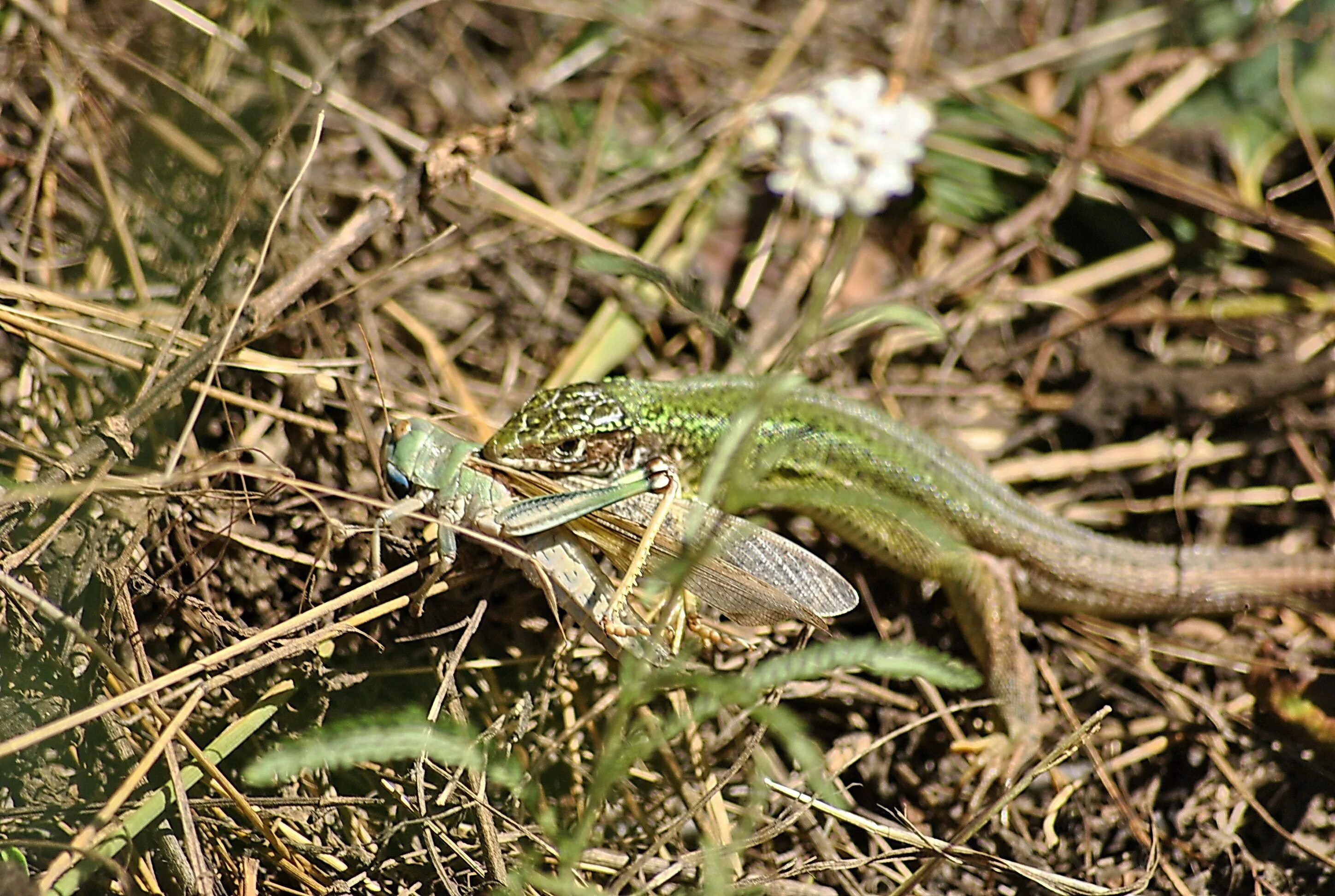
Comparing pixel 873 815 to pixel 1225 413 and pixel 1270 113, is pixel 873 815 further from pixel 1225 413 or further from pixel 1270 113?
pixel 1270 113

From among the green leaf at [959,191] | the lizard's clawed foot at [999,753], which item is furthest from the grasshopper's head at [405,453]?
the green leaf at [959,191]

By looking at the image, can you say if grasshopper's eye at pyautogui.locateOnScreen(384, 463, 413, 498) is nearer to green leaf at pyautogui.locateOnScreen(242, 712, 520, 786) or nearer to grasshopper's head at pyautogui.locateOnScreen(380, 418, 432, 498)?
grasshopper's head at pyautogui.locateOnScreen(380, 418, 432, 498)

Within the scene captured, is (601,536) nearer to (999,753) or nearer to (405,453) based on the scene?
(405,453)

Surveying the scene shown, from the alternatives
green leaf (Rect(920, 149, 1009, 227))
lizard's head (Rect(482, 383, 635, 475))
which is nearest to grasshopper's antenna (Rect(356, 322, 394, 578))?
lizard's head (Rect(482, 383, 635, 475))

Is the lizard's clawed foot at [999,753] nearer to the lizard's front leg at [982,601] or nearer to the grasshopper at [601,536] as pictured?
the lizard's front leg at [982,601]

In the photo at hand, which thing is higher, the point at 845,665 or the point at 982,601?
the point at 982,601

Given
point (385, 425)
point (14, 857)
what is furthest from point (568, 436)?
point (14, 857)
